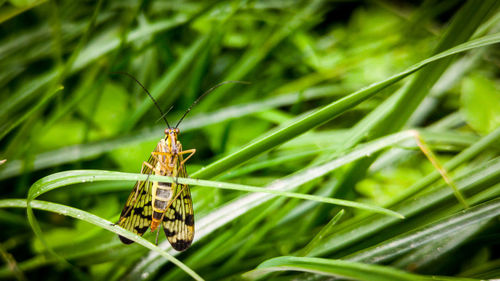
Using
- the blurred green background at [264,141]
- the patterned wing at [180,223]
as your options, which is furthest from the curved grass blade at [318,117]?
the patterned wing at [180,223]

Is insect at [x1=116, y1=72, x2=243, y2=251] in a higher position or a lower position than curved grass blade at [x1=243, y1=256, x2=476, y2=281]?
higher

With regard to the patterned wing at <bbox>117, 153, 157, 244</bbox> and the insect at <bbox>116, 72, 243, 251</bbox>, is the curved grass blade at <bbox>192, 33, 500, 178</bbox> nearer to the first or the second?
the insect at <bbox>116, 72, 243, 251</bbox>

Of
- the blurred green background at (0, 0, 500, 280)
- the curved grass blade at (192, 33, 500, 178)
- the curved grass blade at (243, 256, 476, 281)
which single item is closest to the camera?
the curved grass blade at (243, 256, 476, 281)

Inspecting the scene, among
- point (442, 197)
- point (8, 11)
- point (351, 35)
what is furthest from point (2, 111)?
point (351, 35)

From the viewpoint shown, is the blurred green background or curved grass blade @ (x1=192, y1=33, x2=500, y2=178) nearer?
curved grass blade @ (x1=192, y1=33, x2=500, y2=178)

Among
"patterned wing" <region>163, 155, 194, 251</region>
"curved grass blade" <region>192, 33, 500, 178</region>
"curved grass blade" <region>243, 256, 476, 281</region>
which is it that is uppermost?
"curved grass blade" <region>192, 33, 500, 178</region>

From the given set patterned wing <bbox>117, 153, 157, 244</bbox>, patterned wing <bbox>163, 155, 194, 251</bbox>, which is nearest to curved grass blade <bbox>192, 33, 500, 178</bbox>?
Result: patterned wing <bbox>163, 155, 194, 251</bbox>

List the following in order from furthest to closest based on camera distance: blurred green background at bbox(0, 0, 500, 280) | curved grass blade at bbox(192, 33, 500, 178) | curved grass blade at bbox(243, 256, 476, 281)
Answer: blurred green background at bbox(0, 0, 500, 280) < curved grass blade at bbox(192, 33, 500, 178) < curved grass blade at bbox(243, 256, 476, 281)
